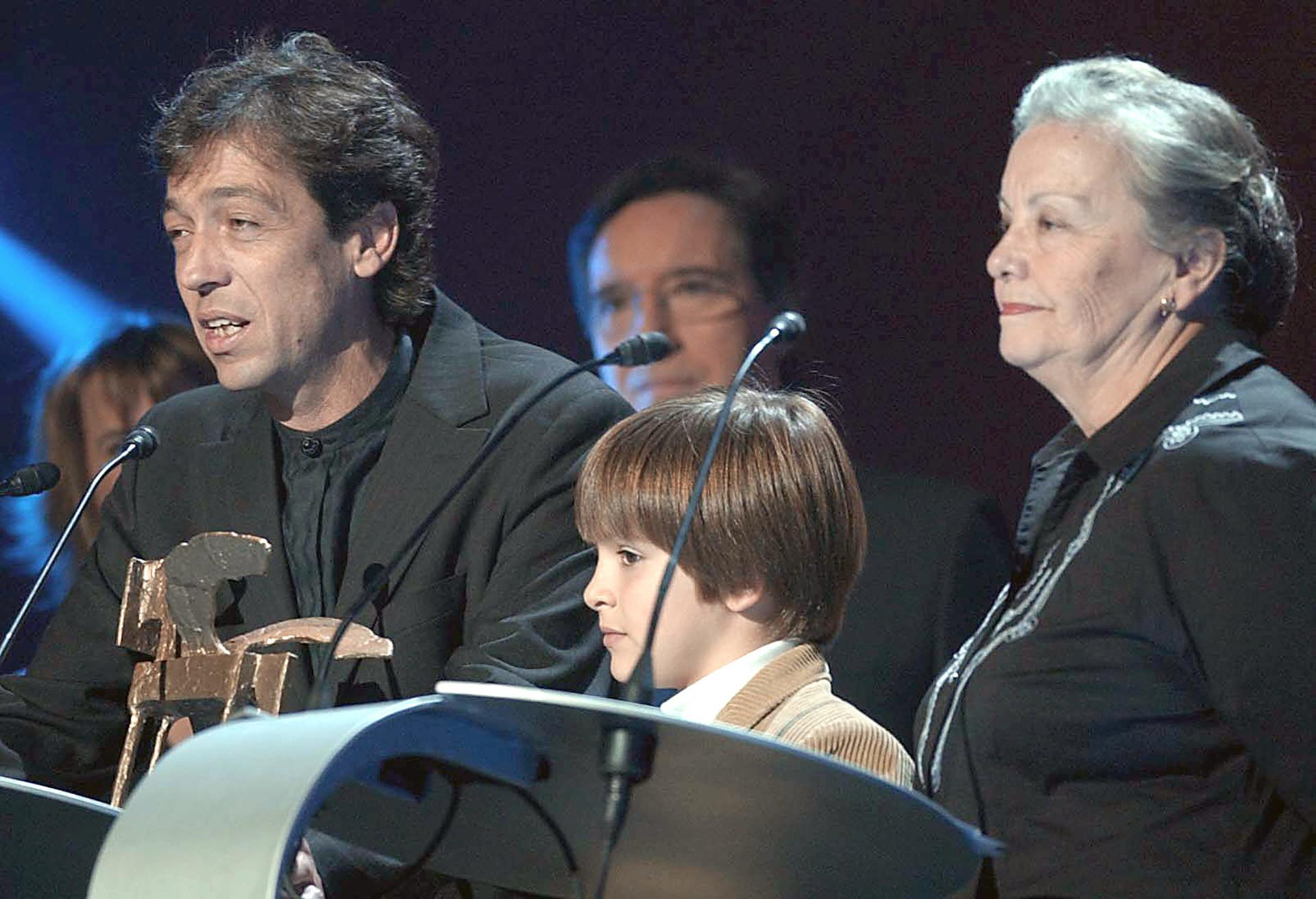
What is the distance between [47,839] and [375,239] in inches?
58.2

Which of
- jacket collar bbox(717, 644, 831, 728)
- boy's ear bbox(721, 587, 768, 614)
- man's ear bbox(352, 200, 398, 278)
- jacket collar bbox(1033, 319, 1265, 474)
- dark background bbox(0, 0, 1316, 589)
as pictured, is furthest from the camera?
dark background bbox(0, 0, 1316, 589)

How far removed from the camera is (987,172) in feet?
11.5

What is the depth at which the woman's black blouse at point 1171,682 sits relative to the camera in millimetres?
1817

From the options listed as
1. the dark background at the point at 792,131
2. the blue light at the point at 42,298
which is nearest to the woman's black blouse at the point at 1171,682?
the dark background at the point at 792,131

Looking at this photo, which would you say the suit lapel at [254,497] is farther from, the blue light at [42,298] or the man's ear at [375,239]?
the blue light at [42,298]

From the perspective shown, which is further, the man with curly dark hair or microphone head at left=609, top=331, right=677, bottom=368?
the man with curly dark hair

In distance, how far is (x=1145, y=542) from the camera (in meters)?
1.93

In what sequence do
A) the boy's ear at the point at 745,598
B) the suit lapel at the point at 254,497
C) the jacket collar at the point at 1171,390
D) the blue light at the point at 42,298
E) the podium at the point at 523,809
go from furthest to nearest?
the blue light at the point at 42,298, the suit lapel at the point at 254,497, the boy's ear at the point at 745,598, the jacket collar at the point at 1171,390, the podium at the point at 523,809

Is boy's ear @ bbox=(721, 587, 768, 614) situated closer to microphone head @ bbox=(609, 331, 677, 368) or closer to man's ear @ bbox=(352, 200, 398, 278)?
microphone head @ bbox=(609, 331, 677, 368)

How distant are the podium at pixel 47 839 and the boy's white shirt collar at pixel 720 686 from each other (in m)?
0.78

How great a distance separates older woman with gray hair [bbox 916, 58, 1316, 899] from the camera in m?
1.83

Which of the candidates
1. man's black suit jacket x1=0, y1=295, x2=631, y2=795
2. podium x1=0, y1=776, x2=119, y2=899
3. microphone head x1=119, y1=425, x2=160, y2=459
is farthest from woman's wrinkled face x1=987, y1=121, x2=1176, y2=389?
microphone head x1=119, y1=425, x2=160, y2=459

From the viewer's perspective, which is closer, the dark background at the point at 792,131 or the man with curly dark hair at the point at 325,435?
the man with curly dark hair at the point at 325,435

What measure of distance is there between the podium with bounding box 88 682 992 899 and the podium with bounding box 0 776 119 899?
0.22 m
